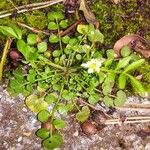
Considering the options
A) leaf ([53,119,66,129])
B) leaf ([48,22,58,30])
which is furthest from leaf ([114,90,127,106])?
leaf ([48,22,58,30])

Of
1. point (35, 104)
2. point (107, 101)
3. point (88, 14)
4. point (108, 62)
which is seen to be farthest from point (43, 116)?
point (88, 14)

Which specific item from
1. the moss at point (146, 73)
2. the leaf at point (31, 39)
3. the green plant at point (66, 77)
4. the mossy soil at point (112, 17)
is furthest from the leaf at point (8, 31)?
the moss at point (146, 73)

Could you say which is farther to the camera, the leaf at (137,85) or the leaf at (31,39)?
the leaf at (31,39)

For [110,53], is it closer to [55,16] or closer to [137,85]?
[137,85]

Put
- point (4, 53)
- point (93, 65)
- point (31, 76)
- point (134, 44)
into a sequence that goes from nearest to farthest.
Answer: point (93, 65)
point (31, 76)
point (4, 53)
point (134, 44)

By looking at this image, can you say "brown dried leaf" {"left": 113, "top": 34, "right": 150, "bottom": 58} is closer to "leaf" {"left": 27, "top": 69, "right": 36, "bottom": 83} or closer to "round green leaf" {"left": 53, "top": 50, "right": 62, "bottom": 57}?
"round green leaf" {"left": 53, "top": 50, "right": 62, "bottom": 57}

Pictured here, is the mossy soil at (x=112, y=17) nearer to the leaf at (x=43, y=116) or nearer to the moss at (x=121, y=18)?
the moss at (x=121, y=18)
